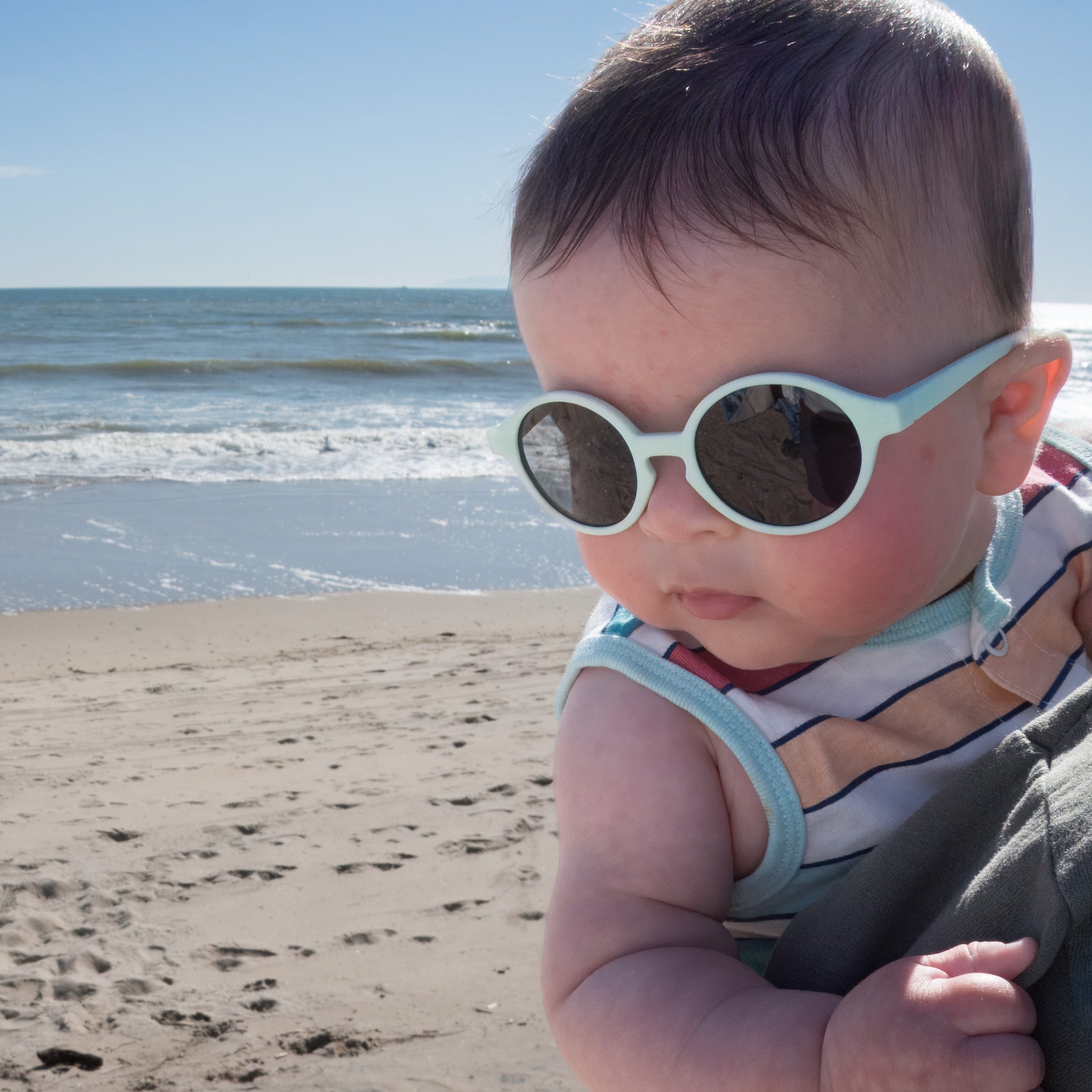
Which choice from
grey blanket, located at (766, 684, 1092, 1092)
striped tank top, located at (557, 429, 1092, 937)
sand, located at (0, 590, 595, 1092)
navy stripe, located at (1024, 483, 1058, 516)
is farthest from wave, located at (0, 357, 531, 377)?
grey blanket, located at (766, 684, 1092, 1092)

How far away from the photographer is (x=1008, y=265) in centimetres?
123

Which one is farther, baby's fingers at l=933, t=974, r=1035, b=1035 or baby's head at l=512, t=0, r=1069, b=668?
baby's head at l=512, t=0, r=1069, b=668

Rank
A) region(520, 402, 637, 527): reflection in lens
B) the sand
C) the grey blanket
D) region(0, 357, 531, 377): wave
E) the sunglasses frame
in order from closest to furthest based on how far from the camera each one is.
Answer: the grey blanket, the sunglasses frame, region(520, 402, 637, 527): reflection in lens, the sand, region(0, 357, 531, 377): wave

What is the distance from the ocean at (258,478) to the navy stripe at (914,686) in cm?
108

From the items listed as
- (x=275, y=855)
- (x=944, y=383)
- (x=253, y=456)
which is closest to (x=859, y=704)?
(x=944, y=383)

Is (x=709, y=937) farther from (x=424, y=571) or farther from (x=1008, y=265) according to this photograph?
(x=424, y=571)

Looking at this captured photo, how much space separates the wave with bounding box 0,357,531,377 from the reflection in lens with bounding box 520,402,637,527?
68.9ft

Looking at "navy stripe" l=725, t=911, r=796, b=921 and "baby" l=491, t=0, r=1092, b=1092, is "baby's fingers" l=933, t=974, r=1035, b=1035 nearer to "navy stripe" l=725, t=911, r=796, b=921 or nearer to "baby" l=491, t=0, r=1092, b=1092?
"baby" l=491, t=0, r=1092, b=1092

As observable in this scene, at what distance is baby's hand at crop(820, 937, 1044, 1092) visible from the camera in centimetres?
73

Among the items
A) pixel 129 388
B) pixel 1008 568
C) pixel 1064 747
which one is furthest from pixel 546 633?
pixel 129 388

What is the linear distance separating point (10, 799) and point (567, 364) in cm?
380

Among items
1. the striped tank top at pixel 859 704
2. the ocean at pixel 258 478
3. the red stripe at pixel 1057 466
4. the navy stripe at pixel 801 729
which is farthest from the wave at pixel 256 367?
the navy stripe at pixel 801 729

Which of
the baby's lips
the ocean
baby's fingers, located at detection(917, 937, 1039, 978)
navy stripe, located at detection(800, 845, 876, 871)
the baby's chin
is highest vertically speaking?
the baby's lips

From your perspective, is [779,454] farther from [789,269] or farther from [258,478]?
[258,478]
